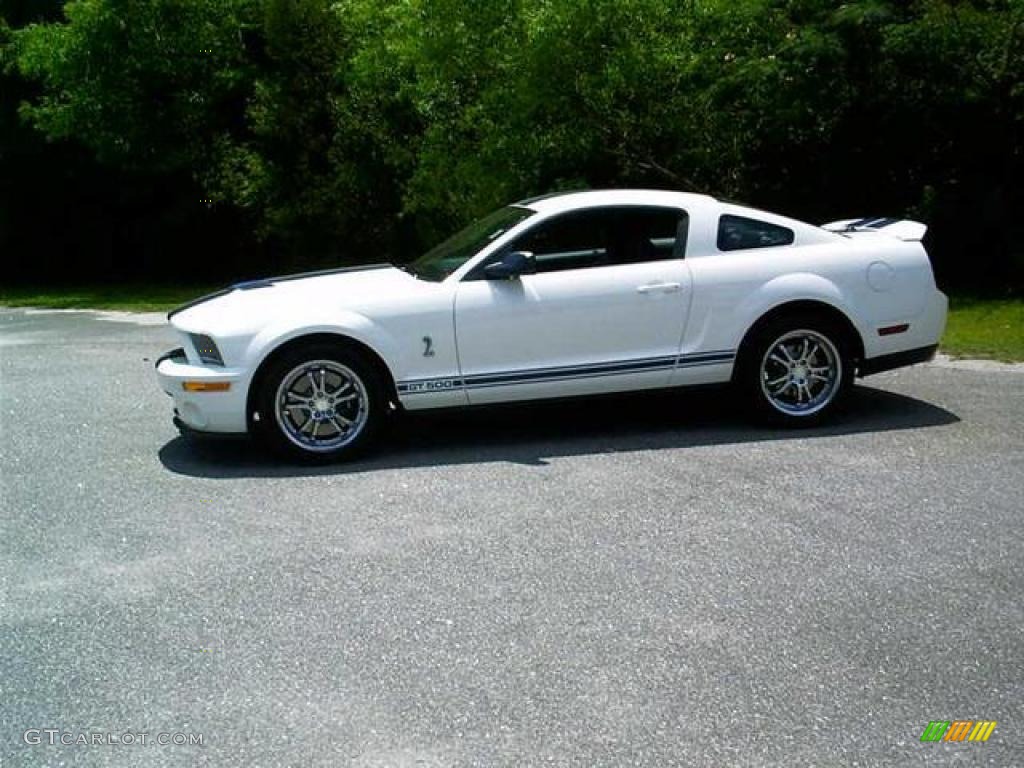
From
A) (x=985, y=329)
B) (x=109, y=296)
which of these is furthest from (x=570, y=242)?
(x=109, y=296)

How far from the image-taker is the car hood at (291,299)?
7086 millimetres

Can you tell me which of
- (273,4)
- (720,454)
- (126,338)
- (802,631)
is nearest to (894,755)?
(802,631)

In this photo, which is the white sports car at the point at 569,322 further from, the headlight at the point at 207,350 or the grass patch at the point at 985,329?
A: the grass patch at the point at 985,329

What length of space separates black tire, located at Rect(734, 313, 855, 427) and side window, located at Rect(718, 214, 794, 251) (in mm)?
506

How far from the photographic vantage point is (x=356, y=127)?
18.1 m

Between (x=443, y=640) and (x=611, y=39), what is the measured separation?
10.8 meters

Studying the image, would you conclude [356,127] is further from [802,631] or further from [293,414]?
[802,631]

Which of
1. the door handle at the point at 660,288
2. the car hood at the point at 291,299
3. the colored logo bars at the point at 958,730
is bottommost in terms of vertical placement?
the colored logo bars at the point at 958,730

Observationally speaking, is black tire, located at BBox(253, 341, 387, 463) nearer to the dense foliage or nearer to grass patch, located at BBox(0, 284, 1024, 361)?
grass patch, located at BBox(0, 284, 1024, 361)

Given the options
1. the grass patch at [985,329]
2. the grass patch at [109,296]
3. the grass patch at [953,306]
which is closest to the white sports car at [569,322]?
the grass patch at [985,329]

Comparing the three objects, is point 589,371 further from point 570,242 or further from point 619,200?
point 619,200

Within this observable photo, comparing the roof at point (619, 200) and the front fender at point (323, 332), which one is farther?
the roof at point (619, 200)

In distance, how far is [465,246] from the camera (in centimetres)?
778

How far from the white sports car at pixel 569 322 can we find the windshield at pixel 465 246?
24 millimetres
